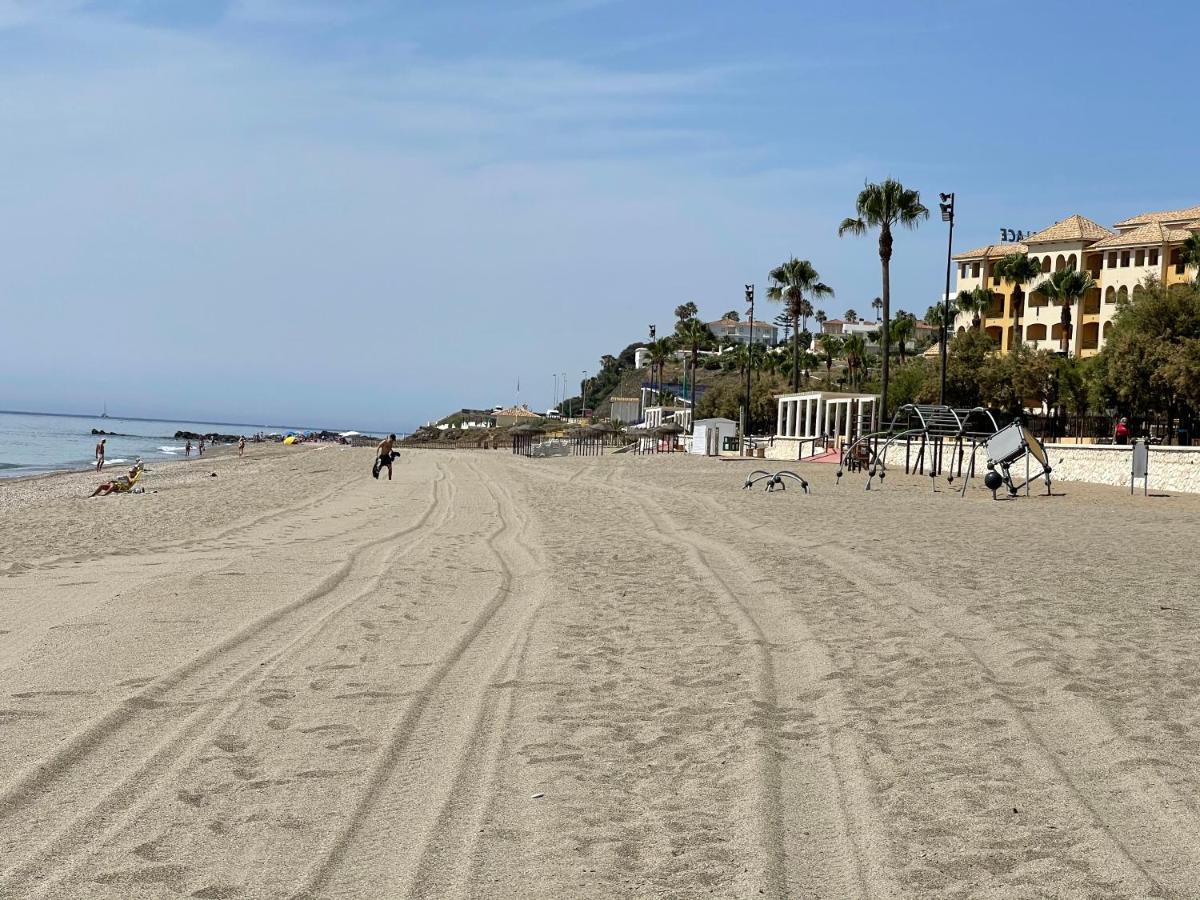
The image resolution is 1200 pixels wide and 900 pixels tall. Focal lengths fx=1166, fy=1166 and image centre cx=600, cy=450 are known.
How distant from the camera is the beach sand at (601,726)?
3.91 metres

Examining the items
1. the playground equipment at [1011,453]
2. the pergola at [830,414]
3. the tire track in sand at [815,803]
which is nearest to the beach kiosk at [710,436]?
the pergola at [830,414]

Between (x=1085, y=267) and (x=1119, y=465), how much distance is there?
48082mm

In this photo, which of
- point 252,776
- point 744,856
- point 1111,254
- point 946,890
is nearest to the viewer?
point 946,890

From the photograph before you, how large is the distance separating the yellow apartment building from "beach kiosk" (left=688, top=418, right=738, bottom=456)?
2551 centimetres

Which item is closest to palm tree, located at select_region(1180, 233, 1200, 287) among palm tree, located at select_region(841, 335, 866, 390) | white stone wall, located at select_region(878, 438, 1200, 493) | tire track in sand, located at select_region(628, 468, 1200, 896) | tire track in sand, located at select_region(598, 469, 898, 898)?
white stone wall, located at select_region(878, 438, 1200, 493)

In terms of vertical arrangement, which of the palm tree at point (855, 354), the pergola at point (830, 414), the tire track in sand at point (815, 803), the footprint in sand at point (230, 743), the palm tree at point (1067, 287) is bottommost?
the footprint in sand at point (230, 743)

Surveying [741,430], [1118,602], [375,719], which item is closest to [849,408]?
[741,430]

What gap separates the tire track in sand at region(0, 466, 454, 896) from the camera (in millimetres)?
4125

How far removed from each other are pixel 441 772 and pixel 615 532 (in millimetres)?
10231

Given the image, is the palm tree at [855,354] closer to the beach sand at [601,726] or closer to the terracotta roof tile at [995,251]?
the terracotta roof tile at [995,251]

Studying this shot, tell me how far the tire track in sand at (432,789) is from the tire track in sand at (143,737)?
0.85 meters

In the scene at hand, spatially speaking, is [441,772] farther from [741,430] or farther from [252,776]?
[741,430]

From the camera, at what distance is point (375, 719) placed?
18.5ft

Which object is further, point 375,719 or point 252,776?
point 375,719
